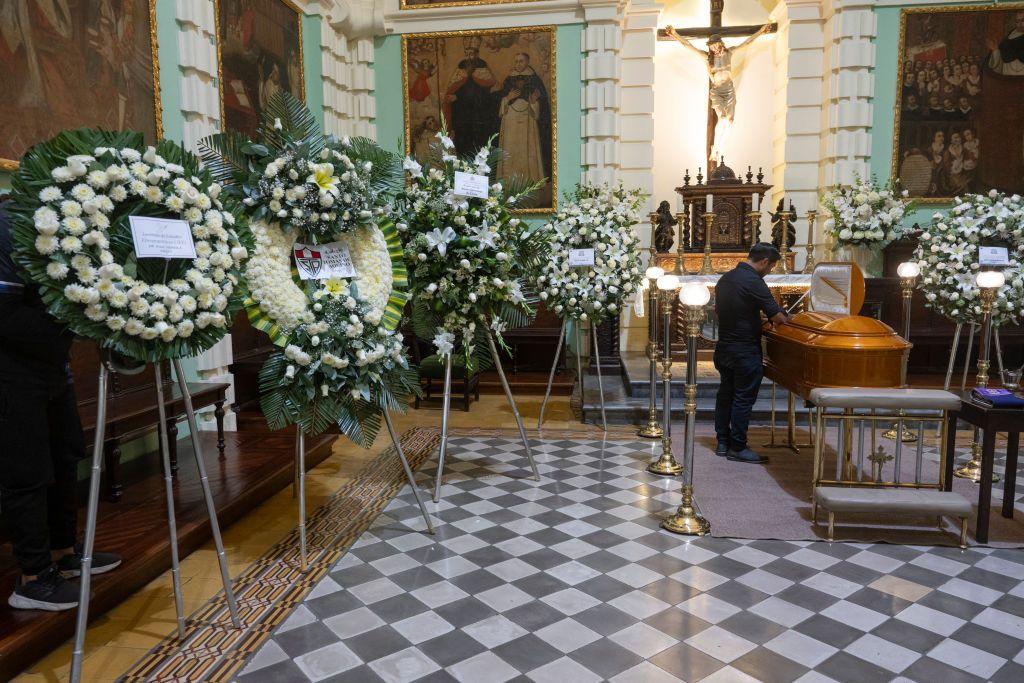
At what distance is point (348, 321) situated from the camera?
381 cm

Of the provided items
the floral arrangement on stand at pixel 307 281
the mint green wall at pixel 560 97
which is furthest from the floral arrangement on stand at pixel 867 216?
the floral arrangement on stand at pixel 307 281

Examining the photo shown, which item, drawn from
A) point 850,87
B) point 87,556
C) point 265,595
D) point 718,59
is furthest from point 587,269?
point 850,87

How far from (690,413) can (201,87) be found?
18.1 ft

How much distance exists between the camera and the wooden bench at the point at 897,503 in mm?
4094

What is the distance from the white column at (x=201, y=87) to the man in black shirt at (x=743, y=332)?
4587 millimetres

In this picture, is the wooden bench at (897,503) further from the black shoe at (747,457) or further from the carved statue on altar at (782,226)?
the carved statue on altar at (782,226)

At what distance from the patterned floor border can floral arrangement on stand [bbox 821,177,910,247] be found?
7078 millimetres

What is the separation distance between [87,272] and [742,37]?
35.2 ft

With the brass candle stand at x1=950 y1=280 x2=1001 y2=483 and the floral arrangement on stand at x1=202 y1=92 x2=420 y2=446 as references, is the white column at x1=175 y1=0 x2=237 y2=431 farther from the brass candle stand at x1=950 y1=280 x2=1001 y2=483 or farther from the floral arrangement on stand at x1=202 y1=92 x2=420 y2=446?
the brass candle stand at x1=950 y1=280 x2=1001 y2=483

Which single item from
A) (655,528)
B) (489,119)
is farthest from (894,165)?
(655,528)

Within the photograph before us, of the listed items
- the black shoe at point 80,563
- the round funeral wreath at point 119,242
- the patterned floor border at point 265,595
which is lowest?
the patterned floor border at point 265,595

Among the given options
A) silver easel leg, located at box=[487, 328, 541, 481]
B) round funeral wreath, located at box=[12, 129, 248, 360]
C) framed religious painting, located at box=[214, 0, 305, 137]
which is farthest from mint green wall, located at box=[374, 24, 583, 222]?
round funeral wreath, located at box=[12, 129, 248, 360]

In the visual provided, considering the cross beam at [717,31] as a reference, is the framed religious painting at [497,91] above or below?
below

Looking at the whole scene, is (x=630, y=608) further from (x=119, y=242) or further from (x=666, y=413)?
(x=119, y=242)
